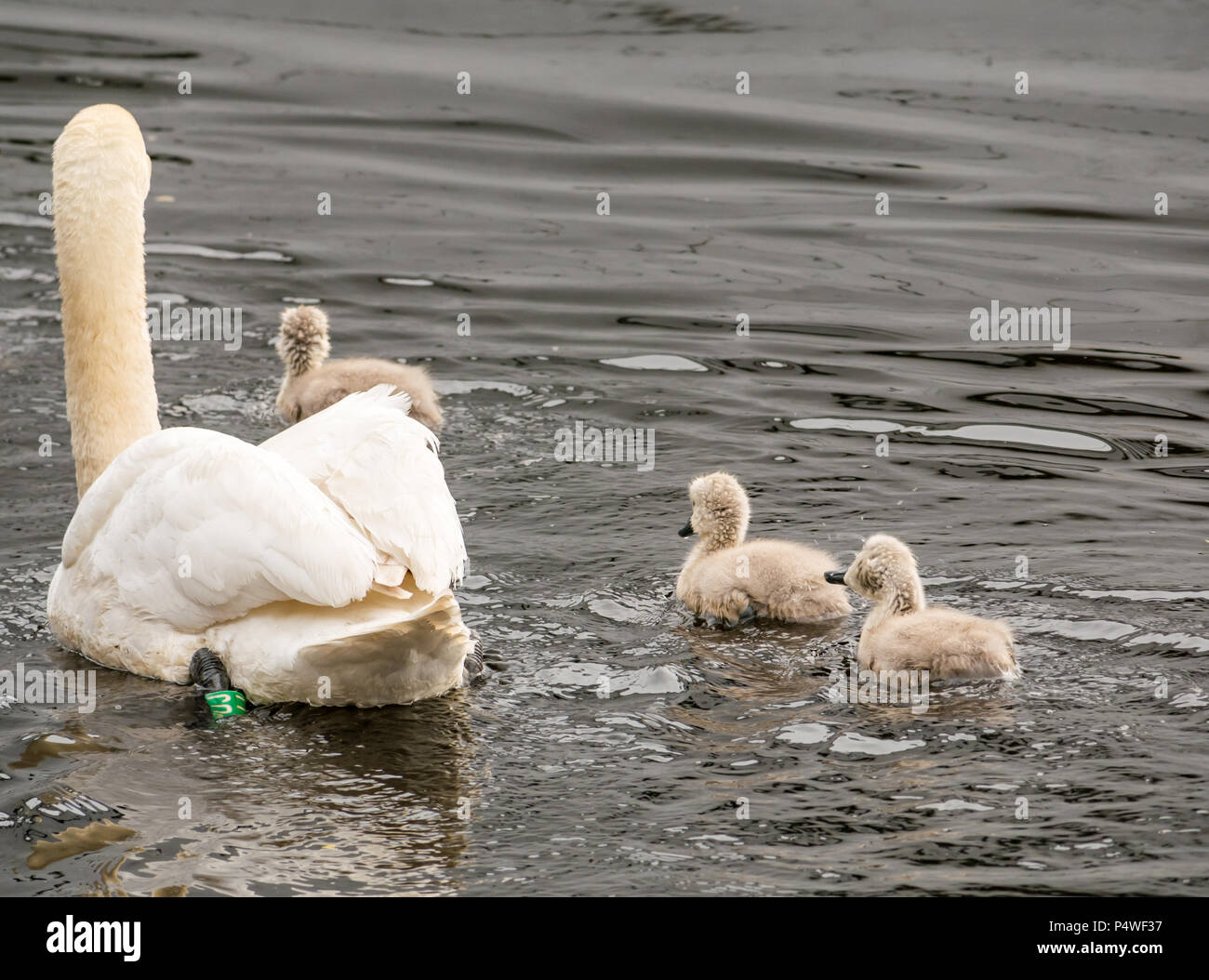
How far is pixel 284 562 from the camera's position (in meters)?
6.45

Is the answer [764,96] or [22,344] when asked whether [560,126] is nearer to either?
[764,96]

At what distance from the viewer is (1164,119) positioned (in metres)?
16.0

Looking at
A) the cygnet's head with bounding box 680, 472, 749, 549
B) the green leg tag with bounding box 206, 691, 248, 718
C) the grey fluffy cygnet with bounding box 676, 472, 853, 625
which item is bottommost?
the green leg tag with bounding box 206, 691, 248, 718

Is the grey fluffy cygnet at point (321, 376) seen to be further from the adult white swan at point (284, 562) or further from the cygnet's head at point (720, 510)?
the adult white swan at point (284, 562)

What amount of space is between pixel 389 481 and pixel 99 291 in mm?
1938

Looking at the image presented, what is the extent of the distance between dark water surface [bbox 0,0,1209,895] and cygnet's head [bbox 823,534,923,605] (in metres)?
0.32

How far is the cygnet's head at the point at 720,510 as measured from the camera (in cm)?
825

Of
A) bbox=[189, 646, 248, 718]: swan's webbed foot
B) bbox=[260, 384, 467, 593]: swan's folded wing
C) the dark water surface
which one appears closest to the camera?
the dark water surface

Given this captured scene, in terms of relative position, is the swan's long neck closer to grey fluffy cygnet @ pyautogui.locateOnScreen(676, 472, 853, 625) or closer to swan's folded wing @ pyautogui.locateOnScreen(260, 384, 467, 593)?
swan's folded wing @ pyautogui.locateOnScreen(260, 384, 467, 593)

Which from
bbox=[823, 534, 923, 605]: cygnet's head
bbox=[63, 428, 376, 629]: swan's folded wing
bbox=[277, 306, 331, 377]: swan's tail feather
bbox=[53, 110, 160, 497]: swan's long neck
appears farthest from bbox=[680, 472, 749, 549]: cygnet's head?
bbox=[277, 306, 331, 377]: swan's tail feather

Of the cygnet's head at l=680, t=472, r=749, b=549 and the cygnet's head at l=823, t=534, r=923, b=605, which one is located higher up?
the cygnet's head at l=680, t=472, r=749, b=549

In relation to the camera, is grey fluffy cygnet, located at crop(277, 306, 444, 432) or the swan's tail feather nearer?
grey fluffy cygnet, located at crop(277, 306, 444, 432)

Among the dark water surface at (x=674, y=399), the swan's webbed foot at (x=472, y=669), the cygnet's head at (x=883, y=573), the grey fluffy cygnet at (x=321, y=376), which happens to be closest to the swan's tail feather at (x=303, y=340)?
the grey fluffy cygnet at (x=321, y=376)

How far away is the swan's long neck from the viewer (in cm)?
785
